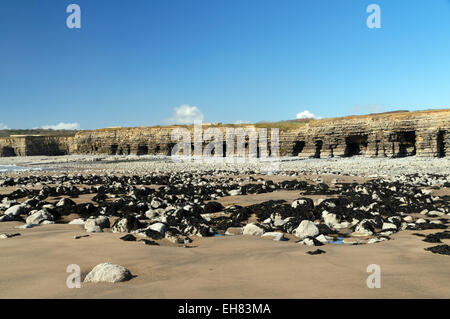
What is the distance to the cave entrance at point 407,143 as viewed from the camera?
37.8 m

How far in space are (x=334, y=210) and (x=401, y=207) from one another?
232 cm

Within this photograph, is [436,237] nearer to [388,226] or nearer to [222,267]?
[388,226]

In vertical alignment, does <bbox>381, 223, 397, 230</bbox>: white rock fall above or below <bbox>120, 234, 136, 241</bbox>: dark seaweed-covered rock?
below

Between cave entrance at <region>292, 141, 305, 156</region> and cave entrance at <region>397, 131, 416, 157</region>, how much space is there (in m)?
14.5

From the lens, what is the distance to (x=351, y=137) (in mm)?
43094

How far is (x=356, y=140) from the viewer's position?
142 feet

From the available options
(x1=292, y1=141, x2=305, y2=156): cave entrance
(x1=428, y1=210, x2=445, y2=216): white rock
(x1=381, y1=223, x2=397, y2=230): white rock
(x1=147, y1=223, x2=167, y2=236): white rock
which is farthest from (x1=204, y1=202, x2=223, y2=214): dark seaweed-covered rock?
(x1=292, y1=141, x2=305, y2=156): cave entrance

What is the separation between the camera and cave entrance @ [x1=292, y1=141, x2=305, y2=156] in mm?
49500

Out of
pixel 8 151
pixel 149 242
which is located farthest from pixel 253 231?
pixel 8 151

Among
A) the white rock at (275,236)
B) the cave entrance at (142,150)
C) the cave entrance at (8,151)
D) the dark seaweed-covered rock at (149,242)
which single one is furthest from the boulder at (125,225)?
the cave entrance at (8,151)

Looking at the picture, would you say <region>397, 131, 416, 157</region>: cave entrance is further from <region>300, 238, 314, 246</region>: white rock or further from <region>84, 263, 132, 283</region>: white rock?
<region>84, 263, 132, 283</region>: white rock

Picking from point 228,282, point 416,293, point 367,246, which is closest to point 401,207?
point 367,246

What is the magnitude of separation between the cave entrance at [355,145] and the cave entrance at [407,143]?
465cm
